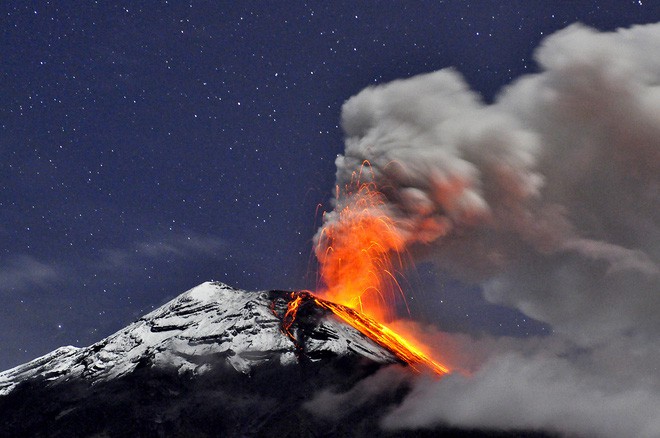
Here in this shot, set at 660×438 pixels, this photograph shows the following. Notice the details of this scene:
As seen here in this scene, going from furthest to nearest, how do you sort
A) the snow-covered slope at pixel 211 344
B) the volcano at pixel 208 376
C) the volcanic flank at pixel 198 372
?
1. the snow-covered slope at pixel 211 344
2. the volcanic flank at pixel 198 372
3. the volcano at pixel 208 376

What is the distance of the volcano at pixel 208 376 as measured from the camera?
129 meters

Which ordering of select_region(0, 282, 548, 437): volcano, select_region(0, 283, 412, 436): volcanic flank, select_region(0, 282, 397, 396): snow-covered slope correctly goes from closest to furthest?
1. select_region(0, 282, 548, 437): volcano
2. select_region(0, 283, 412, 436): volcanic flank
3. select_region(0, 282, 397, 396): snow-covered slope

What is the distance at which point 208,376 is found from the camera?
144 m

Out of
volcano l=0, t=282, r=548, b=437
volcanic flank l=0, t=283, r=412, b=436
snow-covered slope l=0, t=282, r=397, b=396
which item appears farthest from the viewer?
snow-covered slope l=0, t=282, r=397, b=396

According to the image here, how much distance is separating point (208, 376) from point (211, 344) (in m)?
13.4

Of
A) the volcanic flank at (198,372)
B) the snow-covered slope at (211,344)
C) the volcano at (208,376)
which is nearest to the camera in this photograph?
the volcano at (208,376)

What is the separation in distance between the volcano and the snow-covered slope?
243 millimetres

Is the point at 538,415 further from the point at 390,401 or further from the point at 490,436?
the point at 390,401

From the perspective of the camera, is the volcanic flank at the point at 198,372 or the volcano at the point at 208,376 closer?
the volcano at the point at 208,376

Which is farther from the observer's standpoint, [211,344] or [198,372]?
[211,344]

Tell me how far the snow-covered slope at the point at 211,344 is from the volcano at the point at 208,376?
243 millimetres

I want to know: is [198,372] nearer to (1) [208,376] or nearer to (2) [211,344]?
(1) [208,376]

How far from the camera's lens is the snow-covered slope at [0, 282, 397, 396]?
14950 centimetres

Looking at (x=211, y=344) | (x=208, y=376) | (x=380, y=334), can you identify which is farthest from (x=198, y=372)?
(x=380, y=334)
